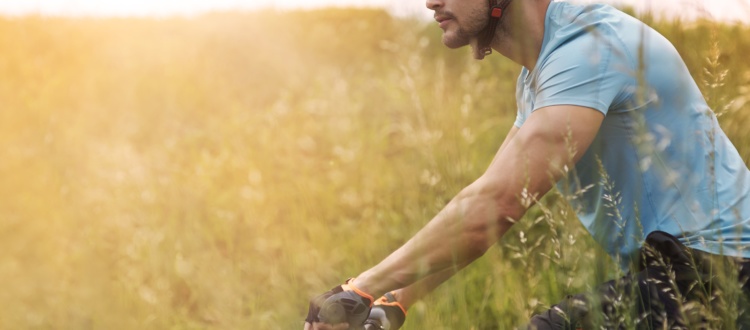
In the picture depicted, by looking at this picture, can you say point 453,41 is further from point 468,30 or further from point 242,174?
point 242,174

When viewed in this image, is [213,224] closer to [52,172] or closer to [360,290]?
[52,172]

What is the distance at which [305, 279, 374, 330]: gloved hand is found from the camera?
64.2 inches

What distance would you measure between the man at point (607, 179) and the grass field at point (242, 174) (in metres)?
0.09

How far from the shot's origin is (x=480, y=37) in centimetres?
209

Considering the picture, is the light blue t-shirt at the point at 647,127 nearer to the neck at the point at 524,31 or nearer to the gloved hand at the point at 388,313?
the neck at the point at 524,31

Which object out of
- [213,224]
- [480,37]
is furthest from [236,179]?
[480,37]

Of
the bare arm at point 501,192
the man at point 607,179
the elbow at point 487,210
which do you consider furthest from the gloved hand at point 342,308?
the elbow at point 487,210

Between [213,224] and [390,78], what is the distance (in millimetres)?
3117

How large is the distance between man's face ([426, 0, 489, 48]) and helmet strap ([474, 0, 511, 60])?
2cm

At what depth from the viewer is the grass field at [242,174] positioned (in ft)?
8.40

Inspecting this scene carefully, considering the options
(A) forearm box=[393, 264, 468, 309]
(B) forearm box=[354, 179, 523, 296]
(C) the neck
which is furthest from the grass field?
(C) the neck

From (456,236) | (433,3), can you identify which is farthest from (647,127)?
(433,3)

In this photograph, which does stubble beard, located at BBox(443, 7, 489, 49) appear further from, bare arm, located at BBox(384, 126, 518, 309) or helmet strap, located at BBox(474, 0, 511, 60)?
bare arm, located at BBox(384, 126, 518, 309)

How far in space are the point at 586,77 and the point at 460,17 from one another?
0.55m
